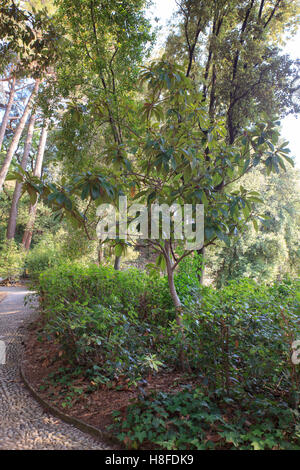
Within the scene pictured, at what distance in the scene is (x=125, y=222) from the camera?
291 cm

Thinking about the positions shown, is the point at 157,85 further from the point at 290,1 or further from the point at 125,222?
the point at 290,1

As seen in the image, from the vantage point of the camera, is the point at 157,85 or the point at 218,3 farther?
the point at 218,3

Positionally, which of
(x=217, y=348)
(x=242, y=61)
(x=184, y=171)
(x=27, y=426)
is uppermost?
(x=242, y=61)

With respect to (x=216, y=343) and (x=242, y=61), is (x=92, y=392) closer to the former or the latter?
(x=216, y=343)

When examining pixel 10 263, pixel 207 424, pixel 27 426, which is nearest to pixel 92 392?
pixel 27 426

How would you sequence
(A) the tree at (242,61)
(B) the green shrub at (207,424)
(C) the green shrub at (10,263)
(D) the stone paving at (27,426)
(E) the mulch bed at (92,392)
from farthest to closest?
(C) the green shrub at (10,263)
(A) the tree at (242,61)
(E) the mulch bed at (92,392)
(D) the stone paving at (27,426)
(B) the green shrub at (207,424)

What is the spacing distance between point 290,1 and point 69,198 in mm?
6032

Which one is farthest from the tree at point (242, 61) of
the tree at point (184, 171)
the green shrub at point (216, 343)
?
the green shrub at point (216, 343)

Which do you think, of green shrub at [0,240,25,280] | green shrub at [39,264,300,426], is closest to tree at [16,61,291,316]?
green shrub at [39,264,300,426]

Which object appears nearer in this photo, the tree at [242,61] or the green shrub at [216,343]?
the green shrub at [216,343]

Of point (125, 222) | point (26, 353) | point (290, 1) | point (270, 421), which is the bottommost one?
point (26, 353)

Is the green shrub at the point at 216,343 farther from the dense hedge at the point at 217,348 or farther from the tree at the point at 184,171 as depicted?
the tree at the point at 184,171

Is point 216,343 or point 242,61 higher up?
point 242,61
